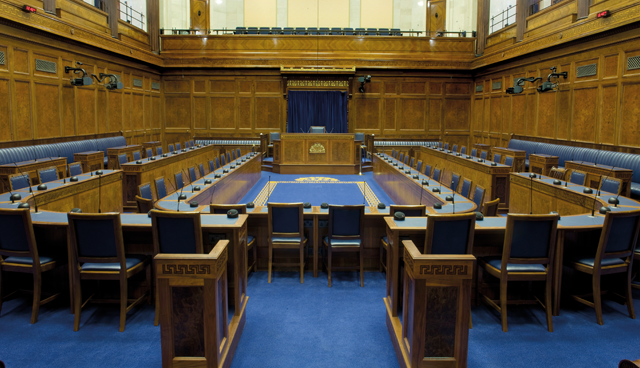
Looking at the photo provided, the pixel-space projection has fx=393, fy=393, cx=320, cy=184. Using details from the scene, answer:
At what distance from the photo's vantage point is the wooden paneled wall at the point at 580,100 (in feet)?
25.4

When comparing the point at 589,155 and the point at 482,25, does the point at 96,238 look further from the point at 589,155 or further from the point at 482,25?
the point at 482,25

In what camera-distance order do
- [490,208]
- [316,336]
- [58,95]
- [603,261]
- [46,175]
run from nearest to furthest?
[316,336] < [603,261] < [490,208] < [46,175] < [58,95]

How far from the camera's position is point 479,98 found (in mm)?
13617

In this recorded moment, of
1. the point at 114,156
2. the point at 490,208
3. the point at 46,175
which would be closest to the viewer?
the point at 490,208

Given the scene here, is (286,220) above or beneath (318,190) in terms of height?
above

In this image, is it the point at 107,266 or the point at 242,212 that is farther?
the point at 242,212

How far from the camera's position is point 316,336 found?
2695mm

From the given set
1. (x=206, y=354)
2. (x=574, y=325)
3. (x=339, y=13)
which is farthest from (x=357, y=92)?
(x=206, y=354)

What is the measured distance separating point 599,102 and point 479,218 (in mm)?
7222

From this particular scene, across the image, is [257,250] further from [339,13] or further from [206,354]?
[339,13]

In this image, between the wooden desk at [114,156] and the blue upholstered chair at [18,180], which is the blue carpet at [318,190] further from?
the blue upholstered chair at [18,180]

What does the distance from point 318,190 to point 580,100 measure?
635cm

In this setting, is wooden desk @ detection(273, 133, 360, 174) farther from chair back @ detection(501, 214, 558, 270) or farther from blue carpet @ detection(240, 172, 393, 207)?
chair back @ detection(501, 214, 558, 270)

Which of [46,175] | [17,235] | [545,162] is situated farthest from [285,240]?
[545,162]
